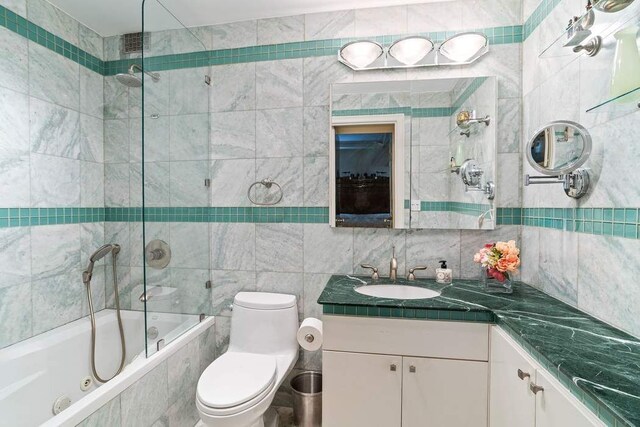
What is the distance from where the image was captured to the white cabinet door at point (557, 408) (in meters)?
0.81

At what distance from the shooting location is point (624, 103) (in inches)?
40.8

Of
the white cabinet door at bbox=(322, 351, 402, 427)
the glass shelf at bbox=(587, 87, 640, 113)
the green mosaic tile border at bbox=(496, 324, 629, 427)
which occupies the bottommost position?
the white cabinet door at bbox=(322, 351, 402, 427)

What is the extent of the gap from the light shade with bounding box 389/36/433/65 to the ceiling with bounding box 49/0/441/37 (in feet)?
0.89

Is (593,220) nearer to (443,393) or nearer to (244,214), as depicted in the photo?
(443,393)

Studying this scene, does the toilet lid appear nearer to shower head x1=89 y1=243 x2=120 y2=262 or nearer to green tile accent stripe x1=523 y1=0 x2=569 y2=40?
shower head x1=89 y1=243 x2=120 y2=262

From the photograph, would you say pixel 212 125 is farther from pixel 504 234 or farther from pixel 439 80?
pixel 504 234

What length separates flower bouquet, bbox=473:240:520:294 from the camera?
1.52 m

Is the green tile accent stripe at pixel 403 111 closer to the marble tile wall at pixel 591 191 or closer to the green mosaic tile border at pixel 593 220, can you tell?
the marble tile wall at pixel 591 191

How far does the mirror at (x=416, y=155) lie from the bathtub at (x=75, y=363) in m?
1.19

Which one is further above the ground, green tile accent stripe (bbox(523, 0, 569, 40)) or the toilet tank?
green tile accent stripe (bbox(523, 0, 569, 40))

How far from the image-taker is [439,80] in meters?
1.84

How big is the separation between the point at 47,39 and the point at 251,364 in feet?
7.54

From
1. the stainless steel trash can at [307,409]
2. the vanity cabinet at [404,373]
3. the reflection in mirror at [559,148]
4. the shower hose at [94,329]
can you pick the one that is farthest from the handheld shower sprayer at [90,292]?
the reflection in mirror at [559,148]

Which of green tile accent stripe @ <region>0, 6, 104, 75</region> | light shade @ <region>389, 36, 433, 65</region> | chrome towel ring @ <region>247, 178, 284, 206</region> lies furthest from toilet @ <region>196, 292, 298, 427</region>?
green tile accent stripe @ <region>0, 6, 104, 75</region>
